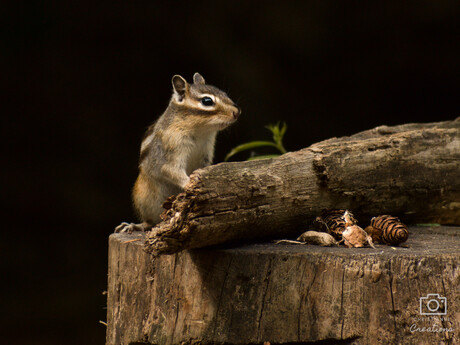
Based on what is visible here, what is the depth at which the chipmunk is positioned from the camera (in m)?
3.03

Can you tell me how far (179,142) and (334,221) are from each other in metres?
0.98

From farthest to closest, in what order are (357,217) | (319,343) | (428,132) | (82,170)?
(82,170), (428,132), (357,217), (319,343)

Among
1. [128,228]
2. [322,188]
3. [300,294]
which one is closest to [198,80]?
[128,228]

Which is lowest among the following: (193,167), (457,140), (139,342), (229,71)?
(139,342)

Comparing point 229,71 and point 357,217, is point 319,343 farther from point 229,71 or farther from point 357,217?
point 229,71

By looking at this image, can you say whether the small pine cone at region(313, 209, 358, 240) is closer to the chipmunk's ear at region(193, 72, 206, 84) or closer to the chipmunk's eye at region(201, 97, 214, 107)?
the chipmunk's eye at region(201, 97, 214, 107)

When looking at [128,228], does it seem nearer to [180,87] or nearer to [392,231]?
[180,87]

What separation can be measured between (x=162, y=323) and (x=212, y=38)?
3.61m

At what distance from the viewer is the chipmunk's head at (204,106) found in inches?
118

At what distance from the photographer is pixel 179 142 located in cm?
311

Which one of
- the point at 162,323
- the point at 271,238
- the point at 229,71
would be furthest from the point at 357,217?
the point at 229,71

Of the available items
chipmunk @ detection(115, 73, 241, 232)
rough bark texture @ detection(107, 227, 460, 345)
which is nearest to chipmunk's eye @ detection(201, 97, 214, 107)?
chipmunk @ detection(115, 73, 241, 232)

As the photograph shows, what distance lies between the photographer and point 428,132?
10.6 ft

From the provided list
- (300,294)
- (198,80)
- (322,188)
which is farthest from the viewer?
(198,80)
